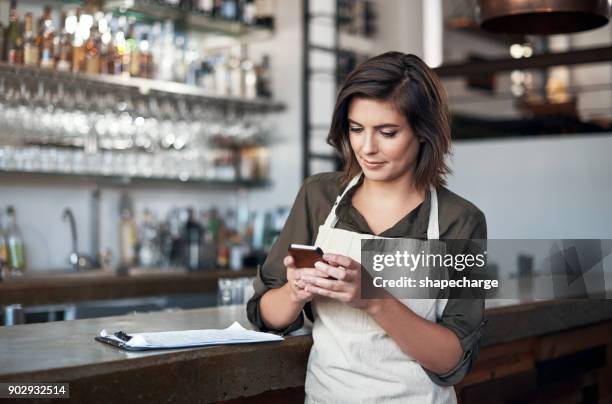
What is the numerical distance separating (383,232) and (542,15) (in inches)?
49.9

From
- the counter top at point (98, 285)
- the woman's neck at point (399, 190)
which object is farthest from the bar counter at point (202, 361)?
the counter top at point (98, 285)

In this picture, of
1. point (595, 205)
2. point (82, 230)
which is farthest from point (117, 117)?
point (595, 205)

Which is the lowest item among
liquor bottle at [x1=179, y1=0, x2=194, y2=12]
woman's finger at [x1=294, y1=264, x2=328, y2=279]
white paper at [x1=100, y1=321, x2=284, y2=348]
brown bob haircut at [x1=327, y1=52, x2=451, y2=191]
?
white paper at [x1=100, y1=321, x2=284, y2=348]

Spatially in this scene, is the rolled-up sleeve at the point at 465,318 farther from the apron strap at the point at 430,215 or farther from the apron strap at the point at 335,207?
the apron strap at the point at 335,207

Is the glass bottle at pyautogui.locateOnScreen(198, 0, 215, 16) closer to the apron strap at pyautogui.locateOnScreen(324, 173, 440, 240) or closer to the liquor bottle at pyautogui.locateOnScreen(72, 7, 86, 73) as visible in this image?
the liquor bottle at pyautogui.locateOnScreen(72, 7, 86, 73)

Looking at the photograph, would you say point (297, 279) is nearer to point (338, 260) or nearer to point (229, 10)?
point (338, 260)

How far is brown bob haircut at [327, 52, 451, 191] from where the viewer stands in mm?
1705

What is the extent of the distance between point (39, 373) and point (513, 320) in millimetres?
1571

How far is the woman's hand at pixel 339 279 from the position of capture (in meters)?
1.55

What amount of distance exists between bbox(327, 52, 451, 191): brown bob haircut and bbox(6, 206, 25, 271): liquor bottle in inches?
120

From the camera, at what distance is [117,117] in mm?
4734

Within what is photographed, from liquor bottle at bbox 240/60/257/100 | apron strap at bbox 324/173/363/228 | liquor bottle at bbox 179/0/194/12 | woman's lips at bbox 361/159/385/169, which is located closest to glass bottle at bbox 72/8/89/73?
liquor bottle at bbox 179/0/194/12

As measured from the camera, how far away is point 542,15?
2.74 metres

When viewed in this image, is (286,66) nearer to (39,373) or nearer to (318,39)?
(318,39)
